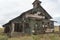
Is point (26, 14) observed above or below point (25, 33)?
above

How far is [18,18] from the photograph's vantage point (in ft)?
96.3

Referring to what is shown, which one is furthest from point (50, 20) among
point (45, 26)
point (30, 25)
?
point (30, 25)

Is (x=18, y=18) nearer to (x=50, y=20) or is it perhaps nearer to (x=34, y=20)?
(x=34, y=20)

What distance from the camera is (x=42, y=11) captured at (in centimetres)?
3158

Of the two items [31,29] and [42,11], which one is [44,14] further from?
[31,29]

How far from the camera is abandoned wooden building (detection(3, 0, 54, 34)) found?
2941cm

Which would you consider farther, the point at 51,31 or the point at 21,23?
the point at 51,31

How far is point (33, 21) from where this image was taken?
3022 cm

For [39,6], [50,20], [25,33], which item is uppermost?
[39,6]

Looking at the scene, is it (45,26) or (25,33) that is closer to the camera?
(25,33)

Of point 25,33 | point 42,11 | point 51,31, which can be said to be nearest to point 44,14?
point 42,11

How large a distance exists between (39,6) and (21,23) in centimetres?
453

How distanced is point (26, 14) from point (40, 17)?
104 inches

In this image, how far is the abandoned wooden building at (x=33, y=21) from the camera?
96.5ft
